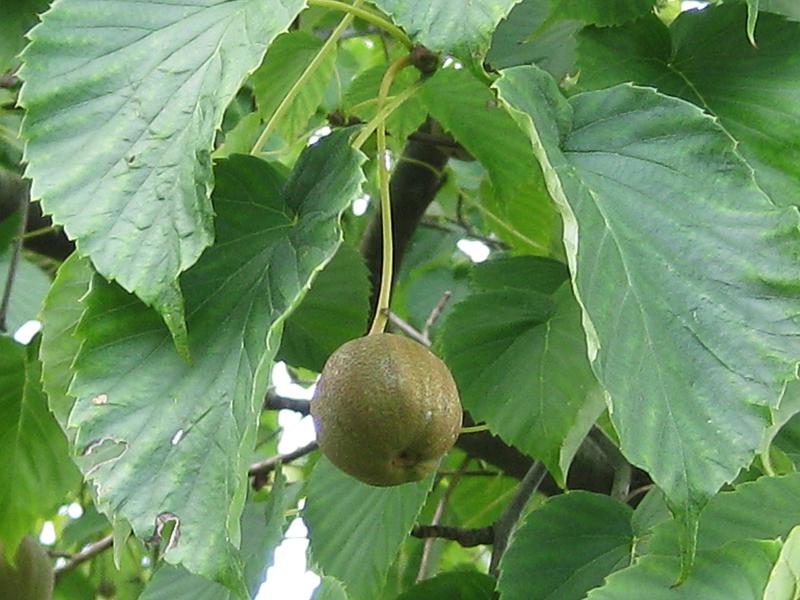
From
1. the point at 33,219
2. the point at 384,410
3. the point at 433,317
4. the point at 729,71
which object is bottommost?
the point at 433,317

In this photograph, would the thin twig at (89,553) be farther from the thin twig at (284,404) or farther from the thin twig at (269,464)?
the thin twig at (284,404)

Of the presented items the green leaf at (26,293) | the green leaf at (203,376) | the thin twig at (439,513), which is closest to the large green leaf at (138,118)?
the green leaf at (203,376)

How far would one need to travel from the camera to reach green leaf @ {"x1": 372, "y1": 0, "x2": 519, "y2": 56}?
76 cm

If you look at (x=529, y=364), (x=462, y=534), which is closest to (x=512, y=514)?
(x=462, y=534)

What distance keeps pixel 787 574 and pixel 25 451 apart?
0.85 meters

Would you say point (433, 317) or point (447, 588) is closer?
point (447, 588)

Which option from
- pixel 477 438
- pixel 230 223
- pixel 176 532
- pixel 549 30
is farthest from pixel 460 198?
pixel 176 532

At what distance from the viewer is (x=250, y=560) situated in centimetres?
106

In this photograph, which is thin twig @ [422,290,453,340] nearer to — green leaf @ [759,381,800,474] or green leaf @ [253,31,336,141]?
green leaf @ [253,31,336,141]

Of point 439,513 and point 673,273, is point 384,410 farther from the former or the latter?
A: point 439,513

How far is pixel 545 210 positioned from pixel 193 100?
936 mm

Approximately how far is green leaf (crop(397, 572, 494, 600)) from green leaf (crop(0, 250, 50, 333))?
0.96m

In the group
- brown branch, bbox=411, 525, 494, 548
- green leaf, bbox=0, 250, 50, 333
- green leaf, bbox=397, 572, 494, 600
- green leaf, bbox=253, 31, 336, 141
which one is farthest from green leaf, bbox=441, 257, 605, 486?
green leaf, bbox=0, 250, 50, 333

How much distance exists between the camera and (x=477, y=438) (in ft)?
5.01
